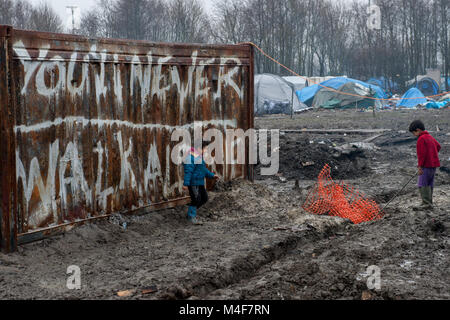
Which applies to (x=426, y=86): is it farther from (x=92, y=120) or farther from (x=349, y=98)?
(x=92, y=120)

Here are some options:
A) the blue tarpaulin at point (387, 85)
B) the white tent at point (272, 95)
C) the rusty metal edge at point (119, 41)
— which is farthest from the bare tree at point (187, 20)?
the rusty metal edge at point (119, 41)

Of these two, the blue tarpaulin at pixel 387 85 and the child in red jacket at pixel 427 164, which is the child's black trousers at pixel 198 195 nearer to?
the child in red jacket at pixel 427 164

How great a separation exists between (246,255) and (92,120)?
2.73m

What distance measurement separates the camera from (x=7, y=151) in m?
6.64

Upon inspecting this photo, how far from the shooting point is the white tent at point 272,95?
121 feet

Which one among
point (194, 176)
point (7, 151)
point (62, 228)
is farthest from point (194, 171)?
point (7, 151)

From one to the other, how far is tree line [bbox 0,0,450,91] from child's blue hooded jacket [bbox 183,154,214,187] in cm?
4592

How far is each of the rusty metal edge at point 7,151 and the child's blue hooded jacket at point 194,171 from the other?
2.84 meters

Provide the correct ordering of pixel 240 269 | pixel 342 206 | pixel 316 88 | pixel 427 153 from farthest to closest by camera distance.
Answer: pixel 316 88 → pixel 342 206 → pixel 427 153 → pixel 240 269

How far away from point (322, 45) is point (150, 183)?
64065 millimetres

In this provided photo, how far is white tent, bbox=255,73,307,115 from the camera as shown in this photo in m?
36.8

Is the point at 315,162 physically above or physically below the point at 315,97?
below

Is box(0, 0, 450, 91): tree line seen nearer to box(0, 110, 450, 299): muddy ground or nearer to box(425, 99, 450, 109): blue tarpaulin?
box(425, 99, 450, 109): blue tarpaulin

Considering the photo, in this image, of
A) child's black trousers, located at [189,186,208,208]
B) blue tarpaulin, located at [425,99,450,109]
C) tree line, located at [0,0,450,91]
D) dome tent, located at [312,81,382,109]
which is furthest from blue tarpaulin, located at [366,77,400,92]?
child's black trousers, located at [189,186,208,208]
